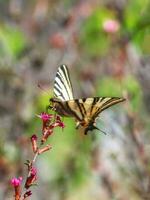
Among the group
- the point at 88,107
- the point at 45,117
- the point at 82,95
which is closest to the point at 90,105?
the point at 88,107

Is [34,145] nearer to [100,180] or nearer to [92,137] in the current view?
[92,137]

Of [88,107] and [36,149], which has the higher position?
[88,107]

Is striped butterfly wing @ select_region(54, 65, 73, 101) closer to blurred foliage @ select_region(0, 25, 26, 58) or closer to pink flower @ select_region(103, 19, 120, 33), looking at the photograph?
blurred foliage @ select_region(0, 25, 26, 58)

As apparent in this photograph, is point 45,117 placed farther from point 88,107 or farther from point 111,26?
point 111,26

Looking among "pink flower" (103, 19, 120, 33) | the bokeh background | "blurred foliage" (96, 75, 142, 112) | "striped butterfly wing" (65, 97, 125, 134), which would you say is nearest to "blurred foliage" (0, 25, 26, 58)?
the bokeh background

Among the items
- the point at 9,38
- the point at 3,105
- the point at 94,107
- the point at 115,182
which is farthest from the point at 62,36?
the point at 94,107

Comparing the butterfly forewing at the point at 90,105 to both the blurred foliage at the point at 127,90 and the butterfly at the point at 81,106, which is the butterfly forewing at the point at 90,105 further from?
the blurred foliage at the point at 127,90

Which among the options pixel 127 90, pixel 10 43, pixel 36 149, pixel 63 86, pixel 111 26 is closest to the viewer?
pixel 36 149
